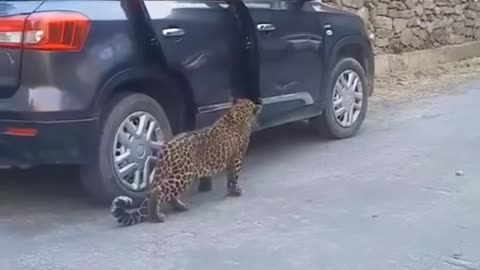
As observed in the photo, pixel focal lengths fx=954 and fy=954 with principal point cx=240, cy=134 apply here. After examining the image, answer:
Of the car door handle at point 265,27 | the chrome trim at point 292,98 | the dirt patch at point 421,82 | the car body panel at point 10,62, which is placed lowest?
the dirt patch at point 421,82

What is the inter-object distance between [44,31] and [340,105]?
11.6ft

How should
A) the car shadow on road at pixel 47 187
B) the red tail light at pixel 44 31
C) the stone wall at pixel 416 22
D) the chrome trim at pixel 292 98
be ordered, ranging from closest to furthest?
1. the red tail light at pixel 44 31
2. the car shadow on road at pixel 47 187
3. the chrome trim at pixel 292 98
4. the stone wall at pixel 416 22

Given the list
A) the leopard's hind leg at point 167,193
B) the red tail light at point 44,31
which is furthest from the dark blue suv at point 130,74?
the leopard's hind leg at point 167,193

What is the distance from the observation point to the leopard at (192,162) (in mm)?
5957

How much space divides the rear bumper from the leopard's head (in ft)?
3.52

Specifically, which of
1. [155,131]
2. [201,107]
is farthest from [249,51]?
[155,131]

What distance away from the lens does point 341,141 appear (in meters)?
8.62

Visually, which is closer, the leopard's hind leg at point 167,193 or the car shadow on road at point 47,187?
the leopard's hind leg at point 167,193

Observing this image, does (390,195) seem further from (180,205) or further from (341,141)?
(341,141)

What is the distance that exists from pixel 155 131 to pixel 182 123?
1.05ft

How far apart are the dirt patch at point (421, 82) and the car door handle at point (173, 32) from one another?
15.7 feet

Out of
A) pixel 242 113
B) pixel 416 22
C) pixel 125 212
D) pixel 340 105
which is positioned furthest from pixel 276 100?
pixel 416 22

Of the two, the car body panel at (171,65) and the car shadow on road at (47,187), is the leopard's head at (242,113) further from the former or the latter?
the car shadow on road at (47,187)

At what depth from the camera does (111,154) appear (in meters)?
6.11
